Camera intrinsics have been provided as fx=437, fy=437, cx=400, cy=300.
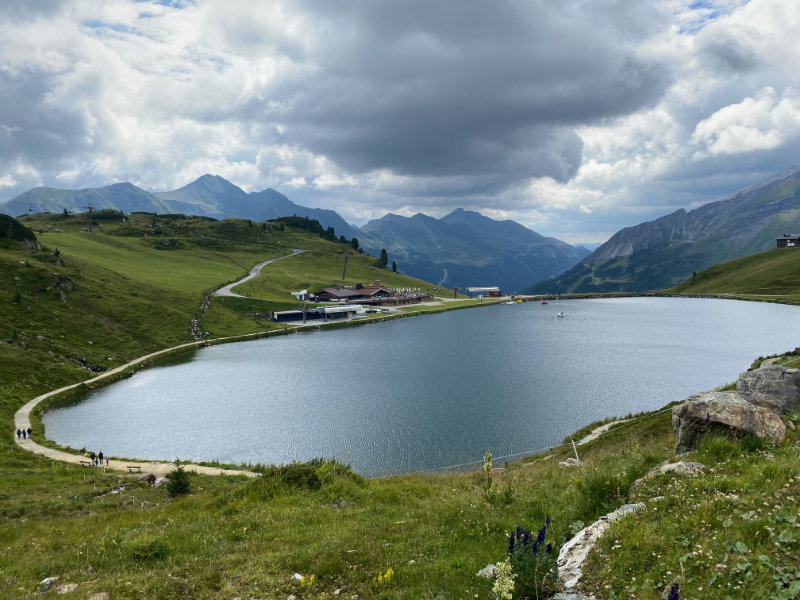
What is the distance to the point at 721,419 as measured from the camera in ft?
47.2

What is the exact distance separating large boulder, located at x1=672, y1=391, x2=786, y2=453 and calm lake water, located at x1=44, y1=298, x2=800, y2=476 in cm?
3156

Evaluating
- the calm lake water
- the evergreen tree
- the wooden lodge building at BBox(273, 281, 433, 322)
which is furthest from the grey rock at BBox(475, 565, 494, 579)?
the wooden lodge building at BBox(273, 281, 433, 322)

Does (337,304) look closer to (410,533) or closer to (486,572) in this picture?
(410,533)

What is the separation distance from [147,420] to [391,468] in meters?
39.4

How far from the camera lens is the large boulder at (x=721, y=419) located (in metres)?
13.6

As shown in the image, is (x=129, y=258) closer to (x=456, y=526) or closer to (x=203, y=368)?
(x=203, y=368)

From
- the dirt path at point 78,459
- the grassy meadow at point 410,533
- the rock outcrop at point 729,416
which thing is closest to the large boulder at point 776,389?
the rock outcrop at point 729,416

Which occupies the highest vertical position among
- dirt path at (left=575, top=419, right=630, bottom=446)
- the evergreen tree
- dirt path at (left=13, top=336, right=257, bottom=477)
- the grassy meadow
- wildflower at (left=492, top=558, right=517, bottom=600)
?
wildflower at (left=492, top=558, right=517, bottom=600)

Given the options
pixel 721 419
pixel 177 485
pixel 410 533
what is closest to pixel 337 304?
pixel 177 485

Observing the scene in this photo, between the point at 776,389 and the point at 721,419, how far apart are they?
10055 mm

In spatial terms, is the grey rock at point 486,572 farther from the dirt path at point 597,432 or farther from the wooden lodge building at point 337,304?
the wooden lodge building at point 337,304

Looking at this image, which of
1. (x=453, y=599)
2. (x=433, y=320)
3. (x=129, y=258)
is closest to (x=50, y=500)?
(x=453, y=599)

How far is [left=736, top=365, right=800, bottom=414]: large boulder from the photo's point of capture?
18141mm

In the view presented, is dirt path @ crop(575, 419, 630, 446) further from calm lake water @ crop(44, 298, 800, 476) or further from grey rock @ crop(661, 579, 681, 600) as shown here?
grey rock @ crop(661, 579, 681, 600)
